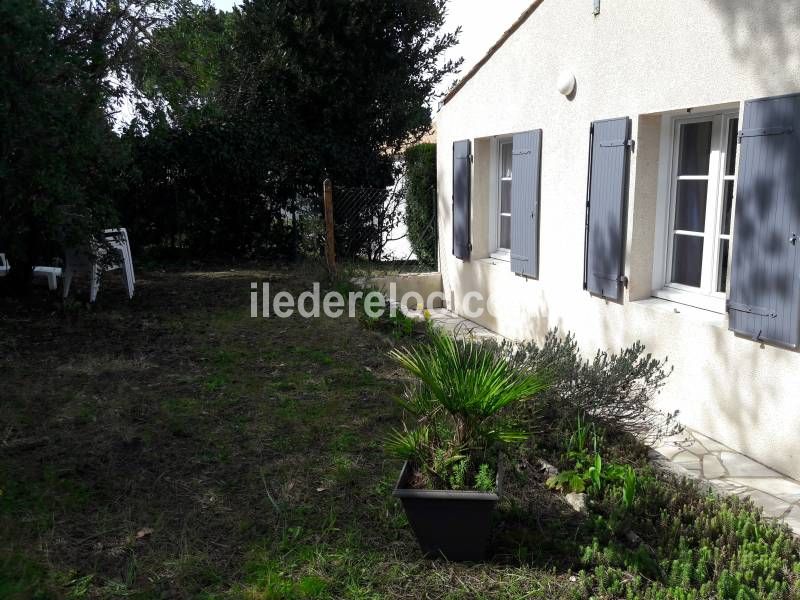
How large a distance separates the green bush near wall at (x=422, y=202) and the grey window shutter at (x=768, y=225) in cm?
702

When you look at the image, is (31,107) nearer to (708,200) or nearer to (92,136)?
(92,136)

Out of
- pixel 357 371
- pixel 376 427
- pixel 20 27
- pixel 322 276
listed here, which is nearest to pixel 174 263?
pixel 322 276

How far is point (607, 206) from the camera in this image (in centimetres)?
528

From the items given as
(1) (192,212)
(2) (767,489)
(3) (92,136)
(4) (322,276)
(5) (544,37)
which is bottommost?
(2) (767,489)

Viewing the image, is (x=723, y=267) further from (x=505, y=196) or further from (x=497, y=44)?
(x=497, y=44)

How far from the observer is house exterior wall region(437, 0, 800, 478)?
3895 millimetres

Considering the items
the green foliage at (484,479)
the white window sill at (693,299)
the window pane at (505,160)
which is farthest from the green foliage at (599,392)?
the window pane at (505,160)

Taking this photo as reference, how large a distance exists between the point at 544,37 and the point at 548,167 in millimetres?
1222

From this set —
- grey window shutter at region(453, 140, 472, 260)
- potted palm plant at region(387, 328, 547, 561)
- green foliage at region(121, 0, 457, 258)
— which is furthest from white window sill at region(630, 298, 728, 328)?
green foliage at region(121, 0, 457, 258)

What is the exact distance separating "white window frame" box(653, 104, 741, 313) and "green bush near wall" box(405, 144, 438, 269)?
19.5 ft

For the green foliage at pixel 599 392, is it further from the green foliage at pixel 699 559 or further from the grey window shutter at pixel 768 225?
the green foliage at pixel 699 559

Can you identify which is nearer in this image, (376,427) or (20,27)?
(376,427)

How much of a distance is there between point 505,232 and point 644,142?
3254 millimetres

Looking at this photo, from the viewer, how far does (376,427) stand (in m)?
4.27
